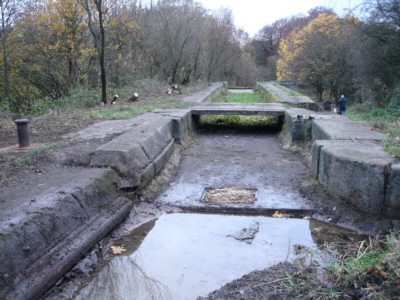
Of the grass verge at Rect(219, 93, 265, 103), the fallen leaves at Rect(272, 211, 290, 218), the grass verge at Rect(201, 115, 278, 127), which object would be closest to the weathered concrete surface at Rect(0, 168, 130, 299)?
the fallen leaves at Rect(272, 211, 290, 218)

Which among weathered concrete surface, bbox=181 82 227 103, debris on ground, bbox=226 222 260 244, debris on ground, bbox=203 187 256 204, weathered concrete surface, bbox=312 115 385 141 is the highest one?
weathered concrete surface, bbox=181 82 227 103

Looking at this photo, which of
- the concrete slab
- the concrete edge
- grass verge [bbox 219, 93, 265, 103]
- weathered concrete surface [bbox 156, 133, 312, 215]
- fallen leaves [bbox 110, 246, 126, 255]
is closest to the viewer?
the concrete edge

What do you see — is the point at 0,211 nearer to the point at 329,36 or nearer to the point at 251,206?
the point at 251,206

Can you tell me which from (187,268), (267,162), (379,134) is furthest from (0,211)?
(379,134)

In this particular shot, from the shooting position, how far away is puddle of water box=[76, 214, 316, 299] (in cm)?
267

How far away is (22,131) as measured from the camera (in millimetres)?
4984

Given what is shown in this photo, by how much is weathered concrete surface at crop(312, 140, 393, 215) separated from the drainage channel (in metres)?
0.40

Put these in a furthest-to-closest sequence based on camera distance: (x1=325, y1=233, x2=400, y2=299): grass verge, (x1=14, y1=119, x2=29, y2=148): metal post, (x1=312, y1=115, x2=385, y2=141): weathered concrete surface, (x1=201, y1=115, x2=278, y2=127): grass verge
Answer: (x1=201, y1=115, x2=278, y2=127): grass verge, (x1=312, y1=115, x2=385, y2=141): weathered concrete surface, (x1=14, y1=119, x2=29, y2=148): metal post, (x1=325, y1=233, x2=400, y2=299): grass verge

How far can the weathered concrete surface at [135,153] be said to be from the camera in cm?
428

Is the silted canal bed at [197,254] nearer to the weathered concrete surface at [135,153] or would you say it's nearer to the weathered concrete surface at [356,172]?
the weathered concrete surface at [356,172]

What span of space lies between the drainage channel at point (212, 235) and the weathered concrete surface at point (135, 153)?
1.39ft

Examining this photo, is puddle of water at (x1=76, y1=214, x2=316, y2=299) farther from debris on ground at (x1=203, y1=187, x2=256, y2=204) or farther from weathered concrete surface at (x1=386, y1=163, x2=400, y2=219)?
weathered concrete surface at (x1=386, y1=163, x2=400, y2=219)

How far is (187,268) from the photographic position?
2916 millimetres

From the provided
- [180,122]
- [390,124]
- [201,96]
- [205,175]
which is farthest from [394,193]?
[201,96]
